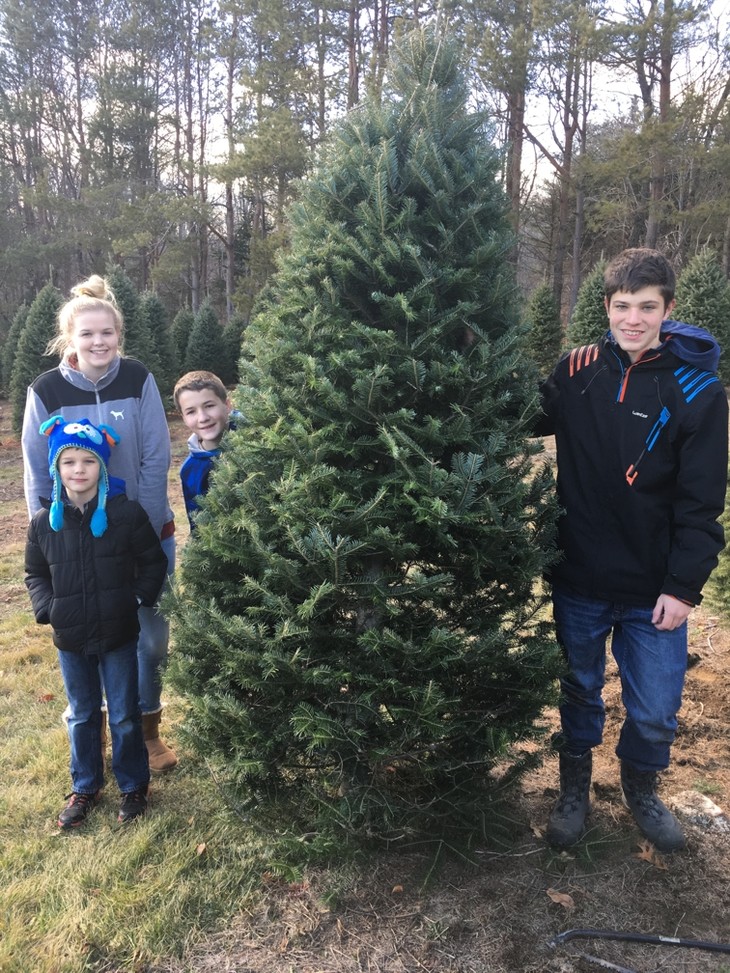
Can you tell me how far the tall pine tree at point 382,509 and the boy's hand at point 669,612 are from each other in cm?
44

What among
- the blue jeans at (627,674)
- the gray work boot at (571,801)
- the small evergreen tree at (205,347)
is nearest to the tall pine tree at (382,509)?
the blue jeans at (627,674)

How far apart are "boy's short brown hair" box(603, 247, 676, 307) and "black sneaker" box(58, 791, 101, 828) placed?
125 inches

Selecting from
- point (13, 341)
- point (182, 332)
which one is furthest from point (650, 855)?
point (182, 332)

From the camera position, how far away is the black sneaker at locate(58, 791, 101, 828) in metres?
3.21

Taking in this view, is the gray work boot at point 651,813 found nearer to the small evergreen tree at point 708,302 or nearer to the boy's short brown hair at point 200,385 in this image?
the boy's short brown hair at point 200,385

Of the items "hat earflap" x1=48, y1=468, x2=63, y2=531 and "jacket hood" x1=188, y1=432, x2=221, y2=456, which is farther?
"jacket hood" x1=188, y1=432, x2=221, y2=456

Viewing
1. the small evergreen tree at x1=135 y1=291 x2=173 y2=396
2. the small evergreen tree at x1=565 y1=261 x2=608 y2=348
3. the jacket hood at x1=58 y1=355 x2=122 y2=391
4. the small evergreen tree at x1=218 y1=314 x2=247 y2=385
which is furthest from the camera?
the small evergreen tree at x1=218 y1=314 x2=247 y2=385

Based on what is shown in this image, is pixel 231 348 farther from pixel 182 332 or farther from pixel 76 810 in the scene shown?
pixel 76 810

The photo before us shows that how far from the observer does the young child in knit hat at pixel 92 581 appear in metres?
3.04

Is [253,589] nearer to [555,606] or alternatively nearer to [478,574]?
[478,574]

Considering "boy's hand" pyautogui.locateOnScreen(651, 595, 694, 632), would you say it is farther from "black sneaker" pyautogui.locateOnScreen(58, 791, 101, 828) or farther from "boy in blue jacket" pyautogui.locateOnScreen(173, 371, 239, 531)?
"black sneaker" pyautogui.locateOnScreen(58, 791, 101, 828)

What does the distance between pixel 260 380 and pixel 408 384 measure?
0.58 metres

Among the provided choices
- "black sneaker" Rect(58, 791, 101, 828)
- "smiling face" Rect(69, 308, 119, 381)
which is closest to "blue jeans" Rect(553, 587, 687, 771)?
"black sneaker" Rect(58, 791, 101, 828)

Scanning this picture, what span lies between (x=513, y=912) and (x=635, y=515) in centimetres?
155
